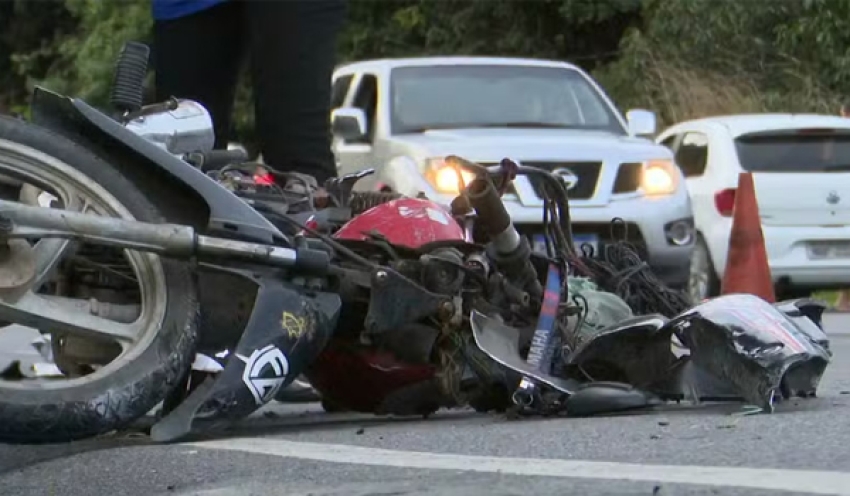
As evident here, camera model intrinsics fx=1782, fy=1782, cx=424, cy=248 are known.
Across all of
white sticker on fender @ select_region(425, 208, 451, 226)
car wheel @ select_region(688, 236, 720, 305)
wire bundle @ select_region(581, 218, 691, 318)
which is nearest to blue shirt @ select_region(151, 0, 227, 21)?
white sticker on fender @ select_region(425, 208, 451, 226)

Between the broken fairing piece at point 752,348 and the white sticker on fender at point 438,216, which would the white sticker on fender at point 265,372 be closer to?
the white sticker on fender at point 438,216

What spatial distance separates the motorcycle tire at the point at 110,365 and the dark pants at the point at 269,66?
3.94 feet

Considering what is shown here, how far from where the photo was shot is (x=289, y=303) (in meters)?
4.50

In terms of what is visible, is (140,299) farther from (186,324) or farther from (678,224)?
(678,224)

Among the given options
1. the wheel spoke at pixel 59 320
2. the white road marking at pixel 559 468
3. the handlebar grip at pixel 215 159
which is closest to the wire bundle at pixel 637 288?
the handlebar grip at pixel 215 159

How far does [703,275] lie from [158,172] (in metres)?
10.5

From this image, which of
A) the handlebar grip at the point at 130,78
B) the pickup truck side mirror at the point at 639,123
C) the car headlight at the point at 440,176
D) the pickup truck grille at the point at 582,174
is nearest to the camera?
the handlebar grip at the point at 130,78

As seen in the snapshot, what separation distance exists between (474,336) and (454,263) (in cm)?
21

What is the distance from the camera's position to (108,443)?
473cm

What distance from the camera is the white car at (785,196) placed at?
46.7 feet

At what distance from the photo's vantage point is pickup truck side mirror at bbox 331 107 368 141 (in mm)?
11312

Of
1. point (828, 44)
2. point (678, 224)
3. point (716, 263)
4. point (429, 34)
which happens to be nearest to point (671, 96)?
point (828, 44)

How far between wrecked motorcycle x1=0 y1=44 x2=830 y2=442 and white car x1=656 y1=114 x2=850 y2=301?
8809mm

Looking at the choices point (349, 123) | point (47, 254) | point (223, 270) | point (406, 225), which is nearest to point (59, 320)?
point (47, 254)
